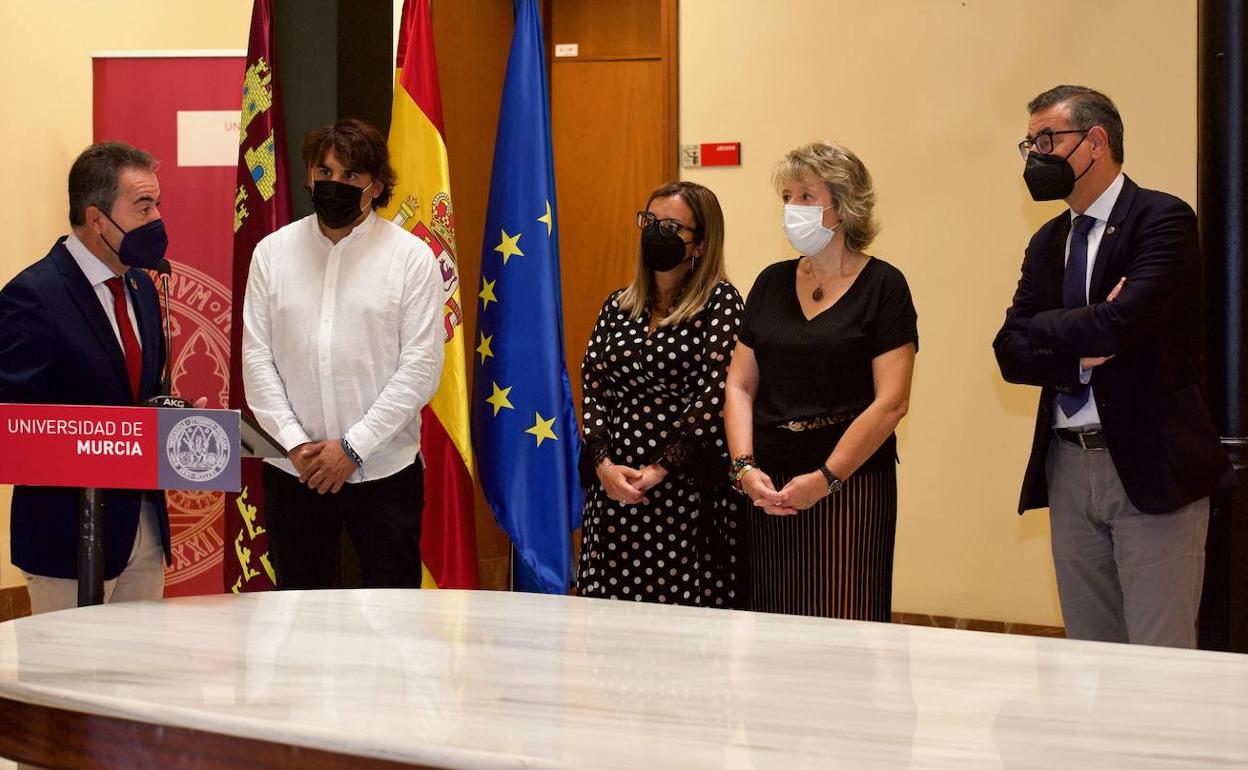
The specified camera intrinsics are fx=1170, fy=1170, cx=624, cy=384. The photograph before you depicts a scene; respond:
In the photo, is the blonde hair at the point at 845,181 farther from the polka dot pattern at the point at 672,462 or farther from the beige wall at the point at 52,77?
the beige wall at the point at 52,77

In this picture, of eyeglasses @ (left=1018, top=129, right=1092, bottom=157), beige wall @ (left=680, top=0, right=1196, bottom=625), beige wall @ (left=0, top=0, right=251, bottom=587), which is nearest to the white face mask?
eyeglasses @ (left=1018, top=129, right=1092, bottom=157)

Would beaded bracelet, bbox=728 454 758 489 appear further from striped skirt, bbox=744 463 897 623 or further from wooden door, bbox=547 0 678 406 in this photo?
wooden door, bbox=547 0 678 406

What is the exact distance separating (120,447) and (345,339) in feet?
4.08

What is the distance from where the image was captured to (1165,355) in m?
2.49

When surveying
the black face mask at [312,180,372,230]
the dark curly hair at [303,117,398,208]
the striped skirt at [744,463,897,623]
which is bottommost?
the striped skirt at [744,463,897,623]

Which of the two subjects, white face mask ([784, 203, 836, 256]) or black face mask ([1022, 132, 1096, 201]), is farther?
white face mask ([784, 203, 836, 256])

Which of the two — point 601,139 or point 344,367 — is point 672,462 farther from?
point 601,139

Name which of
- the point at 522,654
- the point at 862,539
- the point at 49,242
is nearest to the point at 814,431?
the point at 862,539

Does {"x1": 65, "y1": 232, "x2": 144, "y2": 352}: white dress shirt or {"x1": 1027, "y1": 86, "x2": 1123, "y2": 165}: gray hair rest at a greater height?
{"x1": 1027, "y1": 86, "x2": 1123, "y2": 165}: gray hair

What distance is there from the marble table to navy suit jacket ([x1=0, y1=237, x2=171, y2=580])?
33.2 inches

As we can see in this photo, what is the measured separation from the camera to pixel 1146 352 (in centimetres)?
249

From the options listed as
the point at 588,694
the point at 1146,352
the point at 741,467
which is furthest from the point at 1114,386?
the point at 588,694

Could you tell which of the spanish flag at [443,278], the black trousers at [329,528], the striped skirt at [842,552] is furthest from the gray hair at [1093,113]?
the spanish flag at [443,278]

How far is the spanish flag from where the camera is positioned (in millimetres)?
3689
